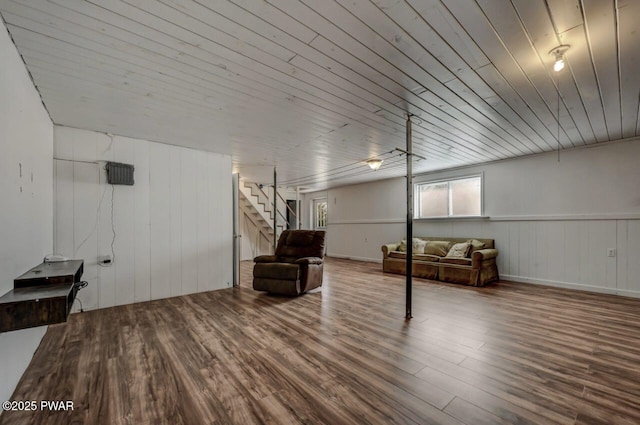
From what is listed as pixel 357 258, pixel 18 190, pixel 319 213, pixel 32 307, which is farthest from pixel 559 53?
pixel 319 213

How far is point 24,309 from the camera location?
140 centimetres

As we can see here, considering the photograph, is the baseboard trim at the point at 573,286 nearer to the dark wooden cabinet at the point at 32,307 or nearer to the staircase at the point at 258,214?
the staircase at the point at 258,214

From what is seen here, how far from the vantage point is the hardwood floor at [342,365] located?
1576 millimetres

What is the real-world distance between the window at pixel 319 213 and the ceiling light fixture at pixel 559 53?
25.3 feet

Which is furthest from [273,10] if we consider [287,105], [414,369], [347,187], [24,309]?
[347,187]

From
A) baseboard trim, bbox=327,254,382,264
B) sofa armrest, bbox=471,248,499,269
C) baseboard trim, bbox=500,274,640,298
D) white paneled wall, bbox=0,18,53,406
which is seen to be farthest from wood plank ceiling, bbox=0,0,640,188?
baseboard trim, bbox=327,254,382,264

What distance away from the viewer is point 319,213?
9.80 m

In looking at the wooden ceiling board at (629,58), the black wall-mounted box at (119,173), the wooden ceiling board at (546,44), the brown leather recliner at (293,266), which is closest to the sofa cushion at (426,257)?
the brown leather recliner at (293,266)

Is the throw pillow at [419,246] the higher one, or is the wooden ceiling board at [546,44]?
the wooden ceiling board at [546,44]

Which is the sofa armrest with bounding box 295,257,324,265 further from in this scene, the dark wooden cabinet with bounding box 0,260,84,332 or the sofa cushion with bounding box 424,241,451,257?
the dark wooden cabinet with bounding box 0,260,84,332

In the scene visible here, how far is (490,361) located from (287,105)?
2.95 meters

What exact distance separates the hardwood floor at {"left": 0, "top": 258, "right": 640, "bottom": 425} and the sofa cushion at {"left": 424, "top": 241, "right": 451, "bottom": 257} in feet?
6.38

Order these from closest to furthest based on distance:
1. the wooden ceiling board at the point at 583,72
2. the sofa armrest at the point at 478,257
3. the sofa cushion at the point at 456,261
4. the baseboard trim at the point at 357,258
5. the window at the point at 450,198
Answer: the wooden ceiling board at the point at 583,72 < the sofa armrest at the point at 478,257 < the sofa cushion at the point at 456,261 < the window at the point at 450,198 < the baseboard trim at the point at 357,258

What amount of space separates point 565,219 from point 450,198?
201 centimetres
